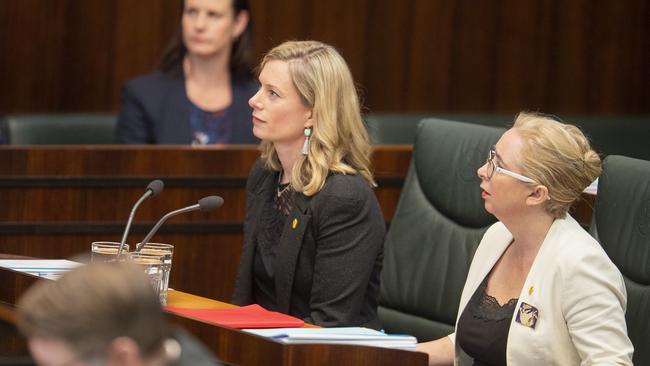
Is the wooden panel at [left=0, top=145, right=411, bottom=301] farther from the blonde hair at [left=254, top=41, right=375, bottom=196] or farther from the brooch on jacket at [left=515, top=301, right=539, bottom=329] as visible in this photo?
the brooch on jacket at [left=515, top=301, right=539, bottom=329]

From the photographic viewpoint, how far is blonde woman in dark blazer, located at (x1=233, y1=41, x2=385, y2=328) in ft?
11.5

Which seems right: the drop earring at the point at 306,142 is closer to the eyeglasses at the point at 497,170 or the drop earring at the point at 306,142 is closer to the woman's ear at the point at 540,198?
the eyeglasses at the point at 497,170

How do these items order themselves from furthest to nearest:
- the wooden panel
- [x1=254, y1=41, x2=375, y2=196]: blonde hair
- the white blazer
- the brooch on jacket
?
the wooden panel, [x1=254, y1=41, x2=375, y2=196]: blonde hair, the brooch on jacket, the white blazer

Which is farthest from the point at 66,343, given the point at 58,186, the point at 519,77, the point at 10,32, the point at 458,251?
the point at 519,77

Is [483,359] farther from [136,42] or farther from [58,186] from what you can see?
[136,42]

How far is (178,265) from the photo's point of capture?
441 centimetres

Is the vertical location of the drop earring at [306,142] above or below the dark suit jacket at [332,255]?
above

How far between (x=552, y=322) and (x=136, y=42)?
369 cm

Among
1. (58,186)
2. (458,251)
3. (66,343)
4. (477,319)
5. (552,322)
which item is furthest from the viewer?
(58,186)

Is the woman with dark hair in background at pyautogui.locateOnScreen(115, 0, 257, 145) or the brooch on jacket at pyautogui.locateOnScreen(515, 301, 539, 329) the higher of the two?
the woman with dark hair in background at pyautogui.locateOnScreen(115, 0, 257, 145)

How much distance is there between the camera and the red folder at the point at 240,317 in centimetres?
285

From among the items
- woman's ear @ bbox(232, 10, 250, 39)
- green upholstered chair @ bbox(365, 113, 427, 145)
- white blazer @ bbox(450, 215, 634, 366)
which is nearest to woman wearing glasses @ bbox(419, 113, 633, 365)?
white blazer @ bbox(450, 215, 634, 366)

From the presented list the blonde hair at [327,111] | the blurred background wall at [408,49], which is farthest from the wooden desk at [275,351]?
the blurred background wall at [408,49]

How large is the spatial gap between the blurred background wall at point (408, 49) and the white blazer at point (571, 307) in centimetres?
325
